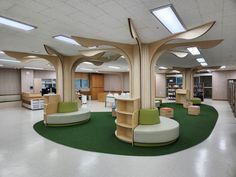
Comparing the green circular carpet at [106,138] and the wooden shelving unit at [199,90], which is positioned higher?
the wooden shelving unit at [199,90]

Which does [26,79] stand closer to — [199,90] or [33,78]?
A: [33,78]

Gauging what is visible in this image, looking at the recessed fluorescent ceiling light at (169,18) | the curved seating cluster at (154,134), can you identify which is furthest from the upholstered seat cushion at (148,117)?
the recessed fluorescent ceiling light at (169,18)

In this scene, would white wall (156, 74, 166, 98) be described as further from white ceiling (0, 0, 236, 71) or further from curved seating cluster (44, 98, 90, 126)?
white ceiling (0, 0, 236, 71)

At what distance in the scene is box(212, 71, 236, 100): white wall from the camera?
16.0 meters

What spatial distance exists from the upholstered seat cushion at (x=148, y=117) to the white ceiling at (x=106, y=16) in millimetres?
2252

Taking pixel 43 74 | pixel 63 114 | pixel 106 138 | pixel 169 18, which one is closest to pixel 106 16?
pixel 169 18

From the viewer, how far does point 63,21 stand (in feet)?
11.8

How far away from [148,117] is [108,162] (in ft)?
6.72

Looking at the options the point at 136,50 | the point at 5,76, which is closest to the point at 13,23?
the point at 136,50

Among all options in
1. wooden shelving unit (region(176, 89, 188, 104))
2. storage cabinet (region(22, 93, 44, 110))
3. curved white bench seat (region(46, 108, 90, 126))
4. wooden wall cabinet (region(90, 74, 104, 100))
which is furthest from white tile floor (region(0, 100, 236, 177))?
wooden wall cabinet (region(90, 74, 104, 100))

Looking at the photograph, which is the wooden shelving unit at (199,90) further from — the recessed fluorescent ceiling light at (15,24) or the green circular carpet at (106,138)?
the recessed fluorescent ceiling light at (15,24)

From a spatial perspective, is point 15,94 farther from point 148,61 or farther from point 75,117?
point 148,61

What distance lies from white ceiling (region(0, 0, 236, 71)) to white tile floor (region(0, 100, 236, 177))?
10.2 ft

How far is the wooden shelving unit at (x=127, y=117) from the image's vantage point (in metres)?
4.89
